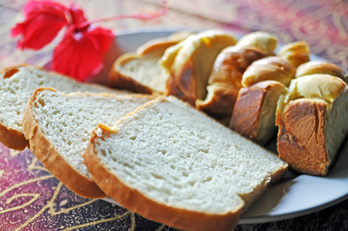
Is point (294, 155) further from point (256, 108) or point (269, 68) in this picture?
point (269, 68)

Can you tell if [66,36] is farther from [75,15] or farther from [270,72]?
[270,72]

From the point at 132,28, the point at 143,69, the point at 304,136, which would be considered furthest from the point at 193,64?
the point at 132,28

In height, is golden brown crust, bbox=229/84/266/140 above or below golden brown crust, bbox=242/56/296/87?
below

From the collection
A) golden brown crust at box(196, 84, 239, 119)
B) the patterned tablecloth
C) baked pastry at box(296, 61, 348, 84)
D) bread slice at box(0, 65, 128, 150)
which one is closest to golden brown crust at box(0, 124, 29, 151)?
bread slice at box(0, 65, 128, 150)

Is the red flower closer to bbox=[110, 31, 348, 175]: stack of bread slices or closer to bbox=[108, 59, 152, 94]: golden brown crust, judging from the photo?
bbox=[108, 59, 152, 94]: golden brown crust

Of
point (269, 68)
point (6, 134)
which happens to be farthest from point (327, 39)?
point (6, 134)

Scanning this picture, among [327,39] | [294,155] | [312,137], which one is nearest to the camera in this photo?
[312,137]
